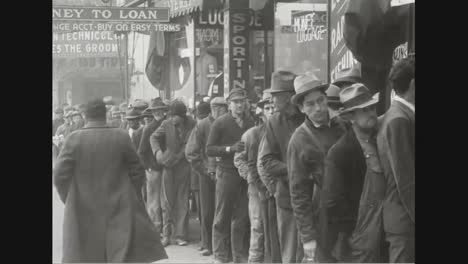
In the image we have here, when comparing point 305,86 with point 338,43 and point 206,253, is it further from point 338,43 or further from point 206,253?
point 206,253

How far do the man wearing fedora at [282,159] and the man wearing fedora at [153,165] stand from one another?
3.47 m

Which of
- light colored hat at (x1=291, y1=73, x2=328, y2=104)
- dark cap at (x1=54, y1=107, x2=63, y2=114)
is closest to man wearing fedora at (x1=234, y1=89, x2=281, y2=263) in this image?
light colored hat at (x1=291, y1=73, x2=328, y2=104)

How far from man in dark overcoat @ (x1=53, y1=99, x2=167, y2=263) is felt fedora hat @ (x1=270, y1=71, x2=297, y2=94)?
1440mm

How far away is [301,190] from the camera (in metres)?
6.22

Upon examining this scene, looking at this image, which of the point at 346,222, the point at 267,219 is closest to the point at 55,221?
the point at 267,219

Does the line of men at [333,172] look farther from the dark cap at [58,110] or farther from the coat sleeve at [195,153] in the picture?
the dark cap at [58,110]

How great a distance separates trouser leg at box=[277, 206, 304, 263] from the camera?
24.0ft

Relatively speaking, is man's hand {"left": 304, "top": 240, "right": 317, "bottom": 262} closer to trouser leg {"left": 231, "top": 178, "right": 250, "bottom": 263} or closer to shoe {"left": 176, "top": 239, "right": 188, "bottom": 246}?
trouser leg {"left": 231, "top": 178, "right": 250, "bottom": 263}

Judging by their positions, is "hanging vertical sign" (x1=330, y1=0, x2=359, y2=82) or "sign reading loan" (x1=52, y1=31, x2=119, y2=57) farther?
"hanging vertical sign" (x1=330, y1=0, x2=359, y2=82)

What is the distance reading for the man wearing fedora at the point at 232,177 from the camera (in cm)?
913

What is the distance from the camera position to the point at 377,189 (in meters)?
5.88
